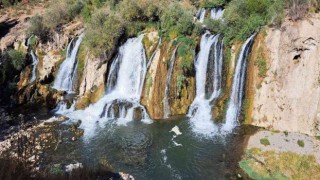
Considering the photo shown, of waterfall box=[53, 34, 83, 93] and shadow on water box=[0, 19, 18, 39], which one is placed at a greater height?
shadow on water box=[0, 19, 18, 39]

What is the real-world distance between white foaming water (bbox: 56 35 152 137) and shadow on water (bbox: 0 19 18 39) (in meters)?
15.2

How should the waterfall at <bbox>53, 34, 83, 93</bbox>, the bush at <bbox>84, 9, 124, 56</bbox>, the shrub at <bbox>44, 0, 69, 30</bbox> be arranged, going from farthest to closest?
the shrub at <bbox>44, 0, 69, 30</bbox>
the waterfall at <bbox>53, 34, 83, 93</bbox>
the bush at <bbox>84, 9, 124, 56</bbox>

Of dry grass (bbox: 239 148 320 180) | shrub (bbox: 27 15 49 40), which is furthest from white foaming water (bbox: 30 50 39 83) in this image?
dry grass (bbox: 239 148 320 180)

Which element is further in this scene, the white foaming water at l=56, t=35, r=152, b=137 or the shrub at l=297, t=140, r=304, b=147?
the white foaming water at l=56, t=35, r=152, b=137

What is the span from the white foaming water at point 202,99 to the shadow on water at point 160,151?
0.65 m

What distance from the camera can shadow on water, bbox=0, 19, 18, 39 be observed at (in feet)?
112

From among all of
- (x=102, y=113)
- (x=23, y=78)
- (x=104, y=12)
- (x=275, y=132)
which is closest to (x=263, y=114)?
(x=275, y=132)

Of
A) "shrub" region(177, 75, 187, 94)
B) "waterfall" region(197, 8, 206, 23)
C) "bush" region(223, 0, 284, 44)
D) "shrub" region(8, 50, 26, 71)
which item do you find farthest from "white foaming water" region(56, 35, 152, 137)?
"shrub" region(8, 50, 26, 71)

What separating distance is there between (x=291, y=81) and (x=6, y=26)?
28.4m

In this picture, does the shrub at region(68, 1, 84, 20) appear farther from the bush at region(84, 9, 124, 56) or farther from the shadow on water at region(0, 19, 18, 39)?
the shadow on water at region(0, 19, 18, 39)

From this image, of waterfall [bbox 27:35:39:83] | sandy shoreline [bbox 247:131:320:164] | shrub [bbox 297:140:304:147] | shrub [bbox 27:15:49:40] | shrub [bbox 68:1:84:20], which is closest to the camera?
sandy shoreline [bbox 247:131:320:164]

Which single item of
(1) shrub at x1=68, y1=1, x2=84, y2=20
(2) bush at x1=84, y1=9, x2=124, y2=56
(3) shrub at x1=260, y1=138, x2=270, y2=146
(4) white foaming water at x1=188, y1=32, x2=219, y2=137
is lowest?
(3) shrub at x1=260, y1=138, x2=270, y2=146

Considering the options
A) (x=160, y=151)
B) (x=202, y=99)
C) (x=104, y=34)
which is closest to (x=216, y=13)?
(x=202, y=99)

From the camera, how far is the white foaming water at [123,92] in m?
22.3
